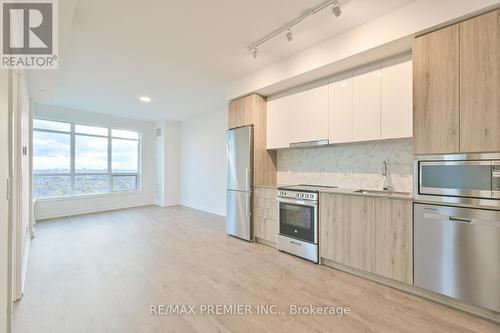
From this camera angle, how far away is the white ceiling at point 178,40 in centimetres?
219

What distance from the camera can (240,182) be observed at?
400 centimetres

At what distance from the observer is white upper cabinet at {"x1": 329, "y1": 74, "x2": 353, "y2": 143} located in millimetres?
2928

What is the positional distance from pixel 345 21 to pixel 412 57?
781 millimetres

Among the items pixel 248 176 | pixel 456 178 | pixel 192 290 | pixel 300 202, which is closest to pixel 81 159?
pixel 248 176

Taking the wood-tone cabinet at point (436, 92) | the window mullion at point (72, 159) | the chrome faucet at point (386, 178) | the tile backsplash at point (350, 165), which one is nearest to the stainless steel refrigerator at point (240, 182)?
the tile backsplash at point (350, 165)

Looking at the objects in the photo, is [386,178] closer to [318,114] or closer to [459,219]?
[459,219]

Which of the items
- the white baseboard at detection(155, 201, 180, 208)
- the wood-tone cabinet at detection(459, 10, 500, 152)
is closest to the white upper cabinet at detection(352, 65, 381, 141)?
the wood-tone cabinet at detection(459, 10, 500, 152)

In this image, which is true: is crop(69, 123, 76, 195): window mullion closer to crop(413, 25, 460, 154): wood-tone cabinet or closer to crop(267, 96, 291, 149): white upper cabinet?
crop(267, 96, 291, 149): white upper cabinet

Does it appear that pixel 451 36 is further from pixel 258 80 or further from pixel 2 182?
pixel 2 182

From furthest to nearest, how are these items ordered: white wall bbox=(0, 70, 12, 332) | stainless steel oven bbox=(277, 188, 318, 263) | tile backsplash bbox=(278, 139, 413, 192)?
stainless steel oven bbox=(277, 188, 318, 263) → tile backsplash bbox=(278, 139, 413, 192) → white wall bbox=(0, 70, 12, 332)

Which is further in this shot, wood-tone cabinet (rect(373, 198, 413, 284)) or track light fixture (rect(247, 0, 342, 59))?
wood-tone cabinet (rect(373, 198, 413, 284))

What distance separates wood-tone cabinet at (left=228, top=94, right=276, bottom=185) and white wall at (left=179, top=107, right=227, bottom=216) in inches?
69.1

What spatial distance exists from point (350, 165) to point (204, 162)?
14.0 feet

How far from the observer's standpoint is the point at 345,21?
7.88ft
